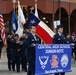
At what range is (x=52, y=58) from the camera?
35.3ft

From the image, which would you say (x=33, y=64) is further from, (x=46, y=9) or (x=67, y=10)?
(x=67, y=10)

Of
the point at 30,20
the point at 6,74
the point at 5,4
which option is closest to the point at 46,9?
the point at 5,4

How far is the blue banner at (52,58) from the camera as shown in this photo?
10.4 meters

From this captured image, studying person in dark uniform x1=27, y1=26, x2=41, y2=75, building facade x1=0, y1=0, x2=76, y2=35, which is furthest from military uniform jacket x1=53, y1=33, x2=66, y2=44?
building facade x1=0, y1=0, x2=76, y2=35

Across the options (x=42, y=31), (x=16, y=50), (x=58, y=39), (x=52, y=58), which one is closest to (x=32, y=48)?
(x=52, y=58)

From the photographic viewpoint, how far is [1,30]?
55.6 feet

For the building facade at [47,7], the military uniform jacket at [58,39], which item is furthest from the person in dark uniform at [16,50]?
the building facade at [47,7]

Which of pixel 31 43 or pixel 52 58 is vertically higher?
pixel 31 43

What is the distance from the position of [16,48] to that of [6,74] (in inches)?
75.6

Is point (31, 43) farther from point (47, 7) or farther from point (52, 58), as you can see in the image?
point (47, 7)

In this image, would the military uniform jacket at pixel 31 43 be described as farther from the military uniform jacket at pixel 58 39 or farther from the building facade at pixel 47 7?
the building facade at pixel 47 7

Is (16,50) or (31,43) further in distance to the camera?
(16,50)

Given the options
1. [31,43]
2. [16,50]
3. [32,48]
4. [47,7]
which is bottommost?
[16,50]

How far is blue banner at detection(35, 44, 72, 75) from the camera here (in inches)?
411
